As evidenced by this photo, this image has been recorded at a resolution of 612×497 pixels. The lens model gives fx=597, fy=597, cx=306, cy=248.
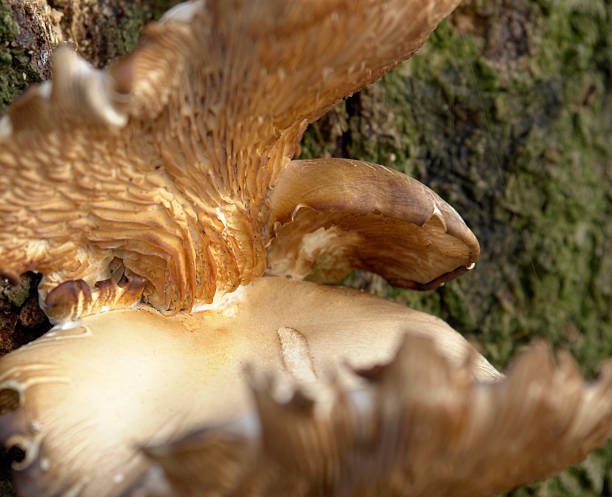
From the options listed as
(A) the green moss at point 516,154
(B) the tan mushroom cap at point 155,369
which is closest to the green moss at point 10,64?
(B) the tan mushroom cap at point 155,369

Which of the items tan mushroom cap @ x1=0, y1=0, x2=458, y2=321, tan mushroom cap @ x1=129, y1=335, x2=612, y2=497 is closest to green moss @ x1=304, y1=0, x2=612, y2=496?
tan mushroom cap @ x1=0, y1=0, x2=458, y2=321

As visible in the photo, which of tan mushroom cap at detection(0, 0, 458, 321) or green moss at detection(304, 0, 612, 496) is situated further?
green moss at detection(304, 0, 612, 496)

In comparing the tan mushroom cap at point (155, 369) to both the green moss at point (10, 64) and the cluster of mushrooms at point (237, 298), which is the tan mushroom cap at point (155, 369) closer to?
the cluster of mushrooms at point (237, 298)

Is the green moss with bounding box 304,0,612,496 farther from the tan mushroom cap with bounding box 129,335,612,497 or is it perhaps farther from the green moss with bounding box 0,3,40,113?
the tan mushroom cap with bounding box 129,335,612,497

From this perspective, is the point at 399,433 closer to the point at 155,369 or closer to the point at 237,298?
the point at 155,369

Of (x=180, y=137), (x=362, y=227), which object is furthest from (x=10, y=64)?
(x=362, y=227)
